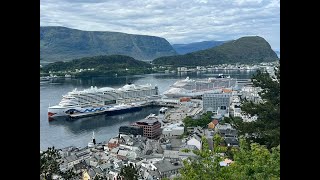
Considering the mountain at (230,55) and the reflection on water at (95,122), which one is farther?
the mountain at (230,55)

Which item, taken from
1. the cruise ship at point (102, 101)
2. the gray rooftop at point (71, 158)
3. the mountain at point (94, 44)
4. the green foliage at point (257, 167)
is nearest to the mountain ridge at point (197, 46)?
the mountain at point (94, 44)

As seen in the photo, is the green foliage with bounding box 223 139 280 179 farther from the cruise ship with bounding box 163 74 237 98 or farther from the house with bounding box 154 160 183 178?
the cruise ship with bounding box 163 74 237 98

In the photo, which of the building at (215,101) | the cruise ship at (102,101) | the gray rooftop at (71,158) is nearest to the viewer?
the gray rooftop at (71,158)

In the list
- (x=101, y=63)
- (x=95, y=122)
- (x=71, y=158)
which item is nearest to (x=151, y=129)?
(x=95, y=122)

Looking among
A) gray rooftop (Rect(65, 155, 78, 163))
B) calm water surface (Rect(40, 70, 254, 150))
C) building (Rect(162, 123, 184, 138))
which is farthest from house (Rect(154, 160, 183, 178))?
building (Rect(162, 123, 184, 138))

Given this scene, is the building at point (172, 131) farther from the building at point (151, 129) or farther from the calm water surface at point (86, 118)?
the calm water surface at point (86, 118)
